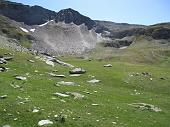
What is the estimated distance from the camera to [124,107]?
39438 millimetres

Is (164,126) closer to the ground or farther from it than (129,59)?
farther from it

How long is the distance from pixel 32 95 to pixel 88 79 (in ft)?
91.0

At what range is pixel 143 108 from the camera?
3984 cm

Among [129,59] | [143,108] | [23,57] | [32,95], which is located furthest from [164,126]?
[129,59]

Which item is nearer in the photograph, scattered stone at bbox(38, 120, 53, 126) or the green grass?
scattered stone at bbox(38, 120, 53, 126)

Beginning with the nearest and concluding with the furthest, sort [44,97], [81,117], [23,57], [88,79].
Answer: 1. [81,117]
2. [44,97]
3. [88,79]
4. [23,57]

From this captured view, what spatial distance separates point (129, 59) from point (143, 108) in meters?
121

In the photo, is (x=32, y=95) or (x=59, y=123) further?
(x=32, y=95)

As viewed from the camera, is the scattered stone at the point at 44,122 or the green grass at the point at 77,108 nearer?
the scattered stone at the point at 44,122

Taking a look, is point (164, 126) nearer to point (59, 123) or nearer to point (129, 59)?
point (59, 123)

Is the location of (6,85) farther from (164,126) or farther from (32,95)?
(164,126)

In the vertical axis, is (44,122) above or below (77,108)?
above

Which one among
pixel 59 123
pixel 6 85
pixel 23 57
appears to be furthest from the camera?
pixel 23 57

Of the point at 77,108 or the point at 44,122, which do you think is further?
the point at 77,108
